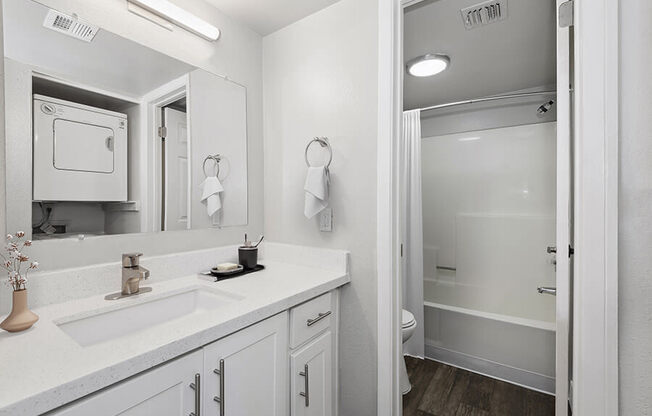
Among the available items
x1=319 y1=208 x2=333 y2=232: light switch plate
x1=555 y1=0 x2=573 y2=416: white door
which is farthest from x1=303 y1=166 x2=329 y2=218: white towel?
x1=555 y1=0 x2=573 y2=416: white door

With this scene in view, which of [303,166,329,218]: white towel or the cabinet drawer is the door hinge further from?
the cabinet drawer

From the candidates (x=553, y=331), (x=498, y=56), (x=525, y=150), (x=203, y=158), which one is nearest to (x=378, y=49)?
(x=203, y=158)

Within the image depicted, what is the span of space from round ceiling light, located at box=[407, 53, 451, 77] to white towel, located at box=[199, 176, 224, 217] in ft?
5.24

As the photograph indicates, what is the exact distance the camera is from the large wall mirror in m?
0.98

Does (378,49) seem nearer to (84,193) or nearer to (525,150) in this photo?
(84,193)

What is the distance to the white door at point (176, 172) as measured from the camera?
1.35 m

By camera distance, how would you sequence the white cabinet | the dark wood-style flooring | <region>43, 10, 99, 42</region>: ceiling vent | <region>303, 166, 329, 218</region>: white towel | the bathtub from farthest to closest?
the bathtub → the dark wood-style flooring → <region>303, 166, 329, 218</region>: white towel → <region>43, 10, 99, 42</region>: ceiling vent → the white cabinet

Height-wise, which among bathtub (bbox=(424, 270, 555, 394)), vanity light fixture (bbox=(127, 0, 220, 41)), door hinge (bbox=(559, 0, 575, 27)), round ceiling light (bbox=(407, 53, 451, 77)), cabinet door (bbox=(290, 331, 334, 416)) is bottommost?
bathtub (bbox=(424, 270, 555, 394))

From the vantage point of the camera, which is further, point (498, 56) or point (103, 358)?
point (498, 56)

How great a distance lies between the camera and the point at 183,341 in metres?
0.77

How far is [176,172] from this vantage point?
139 cm

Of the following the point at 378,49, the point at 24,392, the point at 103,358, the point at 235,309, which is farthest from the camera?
the point at 378,49

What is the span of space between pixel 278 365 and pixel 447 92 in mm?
2616

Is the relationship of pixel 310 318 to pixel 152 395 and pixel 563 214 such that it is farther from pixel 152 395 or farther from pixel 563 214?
pixel 563 214
